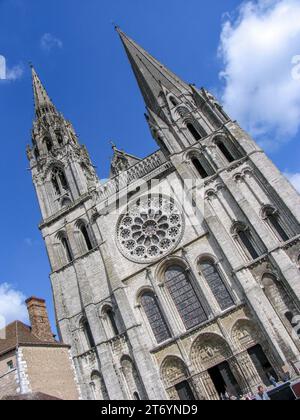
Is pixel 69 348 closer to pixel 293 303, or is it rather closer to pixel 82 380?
pixel 82 380

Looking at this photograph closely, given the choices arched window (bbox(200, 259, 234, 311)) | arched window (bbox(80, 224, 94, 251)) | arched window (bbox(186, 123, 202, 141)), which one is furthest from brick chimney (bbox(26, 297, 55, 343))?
arched window (bbox(186, 123, 202, 141))

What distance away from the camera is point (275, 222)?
1822cm

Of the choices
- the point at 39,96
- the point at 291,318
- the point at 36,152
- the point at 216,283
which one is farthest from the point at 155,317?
the point at 39,96

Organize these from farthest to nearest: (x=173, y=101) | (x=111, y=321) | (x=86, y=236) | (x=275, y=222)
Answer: (x=173, y=101)
(x=86, y=236)
(x=111, y=321)
(x=275, y=222)

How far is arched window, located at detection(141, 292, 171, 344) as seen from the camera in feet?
60.4

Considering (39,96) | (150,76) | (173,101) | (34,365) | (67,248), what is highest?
(39,96)

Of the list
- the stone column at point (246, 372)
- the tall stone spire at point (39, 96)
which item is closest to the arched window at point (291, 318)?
the stone column at point (246, 372)

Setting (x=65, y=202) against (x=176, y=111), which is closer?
(x=176, y=111)

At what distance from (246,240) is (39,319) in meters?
12.6

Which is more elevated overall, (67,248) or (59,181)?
(59,181)

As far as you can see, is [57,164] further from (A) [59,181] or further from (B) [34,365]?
(B) [34,365]

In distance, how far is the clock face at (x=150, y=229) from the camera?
2031cm
